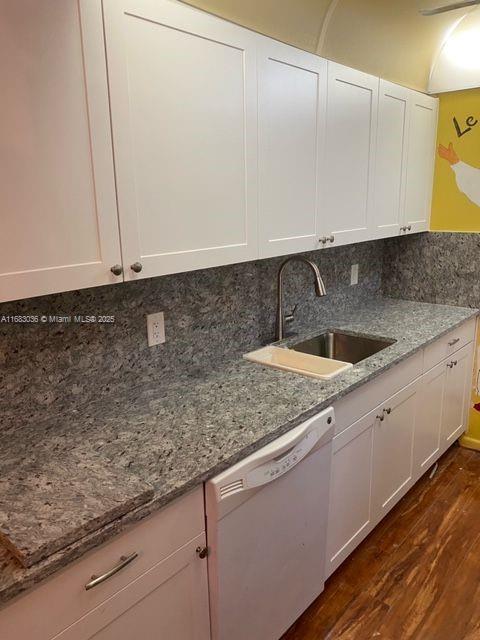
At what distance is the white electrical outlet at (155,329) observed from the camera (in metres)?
1.79

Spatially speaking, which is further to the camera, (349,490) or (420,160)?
(420,160)

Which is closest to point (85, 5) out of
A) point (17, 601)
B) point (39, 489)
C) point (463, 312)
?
point (39, 489)

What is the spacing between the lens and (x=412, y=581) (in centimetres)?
203

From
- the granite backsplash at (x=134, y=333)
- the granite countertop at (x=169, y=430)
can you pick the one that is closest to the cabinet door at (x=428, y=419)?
the granite countertop at (x=169, y=430)

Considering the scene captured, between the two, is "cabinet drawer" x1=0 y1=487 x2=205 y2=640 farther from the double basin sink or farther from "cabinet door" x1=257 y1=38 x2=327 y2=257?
"cabinet door" x1=257 y1=38 x2=327 y2=257

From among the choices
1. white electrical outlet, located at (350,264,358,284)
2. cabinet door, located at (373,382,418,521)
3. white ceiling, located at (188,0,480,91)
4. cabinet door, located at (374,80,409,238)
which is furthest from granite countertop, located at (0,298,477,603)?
white ceiling, located at (188,0,480,91)

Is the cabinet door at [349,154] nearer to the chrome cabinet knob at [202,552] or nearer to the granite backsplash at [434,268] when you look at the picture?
the granite backsplash at [434,268]

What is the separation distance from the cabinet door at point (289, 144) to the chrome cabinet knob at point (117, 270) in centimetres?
63

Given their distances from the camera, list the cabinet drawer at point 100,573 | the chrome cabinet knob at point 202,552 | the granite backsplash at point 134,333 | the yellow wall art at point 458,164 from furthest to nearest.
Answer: the yellow wall art at point 458,164
the granite backsplash at point 134,333
the chrome cabinet knob at point 202,552
the cabinet drawer at point 100,573

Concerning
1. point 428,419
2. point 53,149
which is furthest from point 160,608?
point 428,419

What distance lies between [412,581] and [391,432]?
0.61m

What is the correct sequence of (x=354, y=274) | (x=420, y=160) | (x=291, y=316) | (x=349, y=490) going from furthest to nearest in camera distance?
(x=354, y=274), (x=420, y=160), (x=291, y=316), (x=349, y=490)

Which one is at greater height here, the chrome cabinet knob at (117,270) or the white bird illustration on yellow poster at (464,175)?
the white bird illustration on yellow poster at (464,175)

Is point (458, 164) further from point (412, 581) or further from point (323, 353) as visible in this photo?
point (412, 581)
